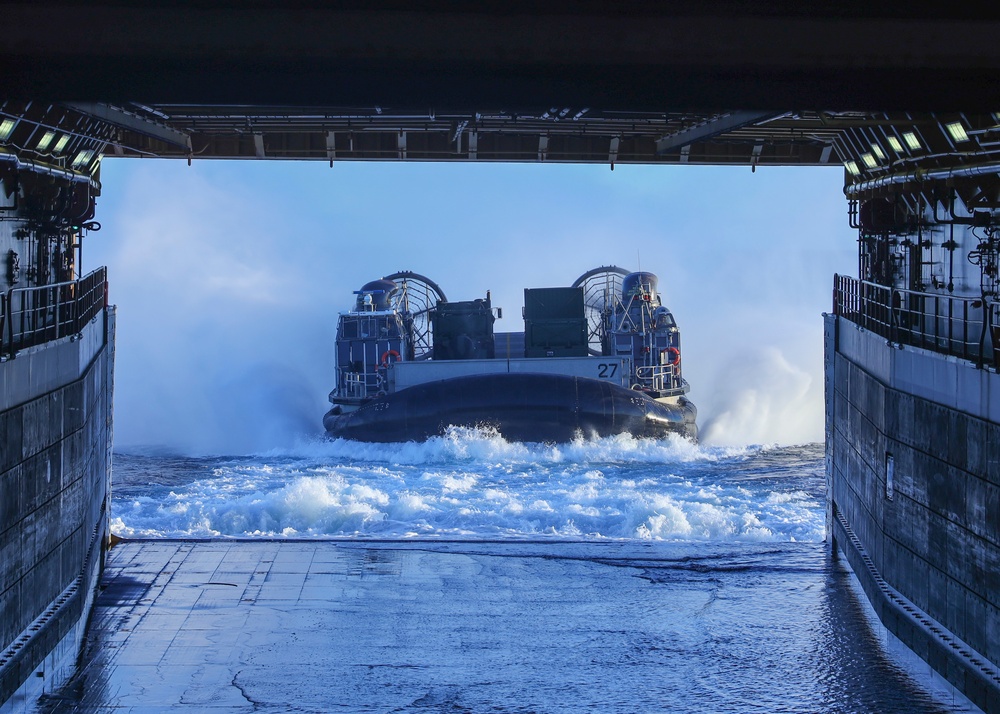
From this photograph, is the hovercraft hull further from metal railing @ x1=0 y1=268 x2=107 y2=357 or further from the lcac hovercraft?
metal railing @ x1=0 y1=268 x2=107 y2=357

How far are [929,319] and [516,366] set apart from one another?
18.0 metres

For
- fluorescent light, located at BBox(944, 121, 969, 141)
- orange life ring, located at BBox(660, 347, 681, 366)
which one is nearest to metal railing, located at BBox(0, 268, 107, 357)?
fluorescent light, located at BBox(944, 121, 969, 141)

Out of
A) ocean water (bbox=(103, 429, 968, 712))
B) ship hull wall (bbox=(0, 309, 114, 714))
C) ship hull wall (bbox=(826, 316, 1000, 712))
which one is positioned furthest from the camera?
ocean water (bbox=(103, 429, 968, 712))

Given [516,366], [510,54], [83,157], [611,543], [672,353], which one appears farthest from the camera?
[672,353]

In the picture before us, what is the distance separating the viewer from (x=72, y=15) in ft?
19.2

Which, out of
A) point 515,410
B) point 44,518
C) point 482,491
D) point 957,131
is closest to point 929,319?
point 957,131

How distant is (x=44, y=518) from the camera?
1003cm

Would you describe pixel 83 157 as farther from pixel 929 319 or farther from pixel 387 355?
pixel 387 355

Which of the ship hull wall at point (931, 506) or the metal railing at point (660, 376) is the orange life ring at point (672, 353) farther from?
the ship hull wall at point (931, 506)

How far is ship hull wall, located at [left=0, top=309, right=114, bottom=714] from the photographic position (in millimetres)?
8656

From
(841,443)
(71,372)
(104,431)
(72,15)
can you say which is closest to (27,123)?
(71,372)

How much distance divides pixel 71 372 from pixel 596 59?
7720 millimetres

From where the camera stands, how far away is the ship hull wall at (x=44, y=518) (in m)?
8.66

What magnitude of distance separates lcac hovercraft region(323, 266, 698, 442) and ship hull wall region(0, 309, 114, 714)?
49.8ft
